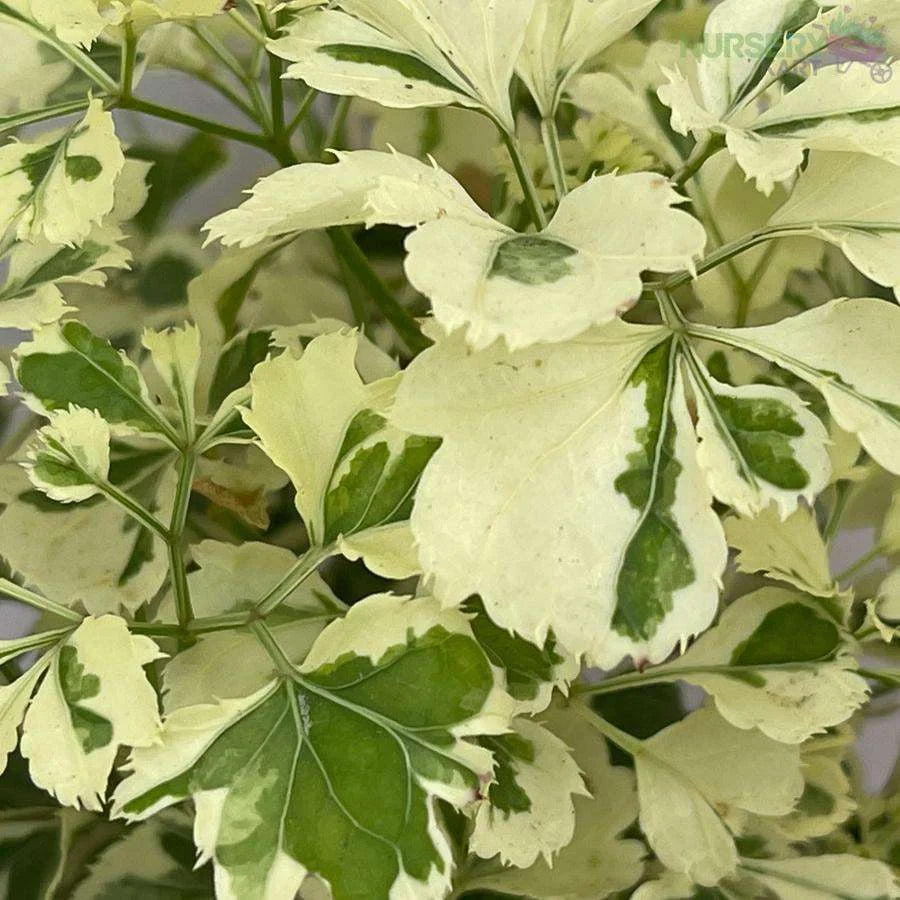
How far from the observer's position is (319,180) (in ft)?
0.93

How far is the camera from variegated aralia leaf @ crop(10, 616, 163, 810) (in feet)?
0.97

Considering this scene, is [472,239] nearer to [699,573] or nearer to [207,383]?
[699,573]

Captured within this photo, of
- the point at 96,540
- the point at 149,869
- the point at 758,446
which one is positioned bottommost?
the point at 149,869

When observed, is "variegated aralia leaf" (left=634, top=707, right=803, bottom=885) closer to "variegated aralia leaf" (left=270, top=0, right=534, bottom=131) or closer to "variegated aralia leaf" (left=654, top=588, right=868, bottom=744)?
"variegated aralia leaf" (left=654, top=588, right=868, bottom=744)

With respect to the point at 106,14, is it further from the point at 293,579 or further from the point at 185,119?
the point at 293,579

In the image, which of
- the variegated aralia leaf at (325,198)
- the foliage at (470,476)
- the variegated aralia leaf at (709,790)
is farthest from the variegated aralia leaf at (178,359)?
the variegated aralia leaf at (709,790)

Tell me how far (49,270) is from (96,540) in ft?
0.33

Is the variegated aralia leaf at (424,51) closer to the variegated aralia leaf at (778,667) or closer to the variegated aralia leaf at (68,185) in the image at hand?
the variegated aralia leaf at (68,185)

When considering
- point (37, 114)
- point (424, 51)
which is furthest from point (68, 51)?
point (424, 51)

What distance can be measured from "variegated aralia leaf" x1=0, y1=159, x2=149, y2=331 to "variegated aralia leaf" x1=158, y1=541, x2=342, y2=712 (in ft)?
0.33

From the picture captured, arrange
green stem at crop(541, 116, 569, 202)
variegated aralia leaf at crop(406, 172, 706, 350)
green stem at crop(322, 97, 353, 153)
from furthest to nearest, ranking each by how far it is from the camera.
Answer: green stem at crop(322, 97, 353, 153) → green stem at crop(541, 116, 569, 202) → variegated aralia leaf at crop(406, 172, 706, 350)

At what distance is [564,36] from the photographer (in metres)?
0.36

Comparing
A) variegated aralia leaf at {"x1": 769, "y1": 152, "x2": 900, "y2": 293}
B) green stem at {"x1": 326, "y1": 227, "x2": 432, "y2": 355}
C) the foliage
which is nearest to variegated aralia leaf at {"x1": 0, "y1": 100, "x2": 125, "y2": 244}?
the foliage

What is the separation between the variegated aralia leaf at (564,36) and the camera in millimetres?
357
